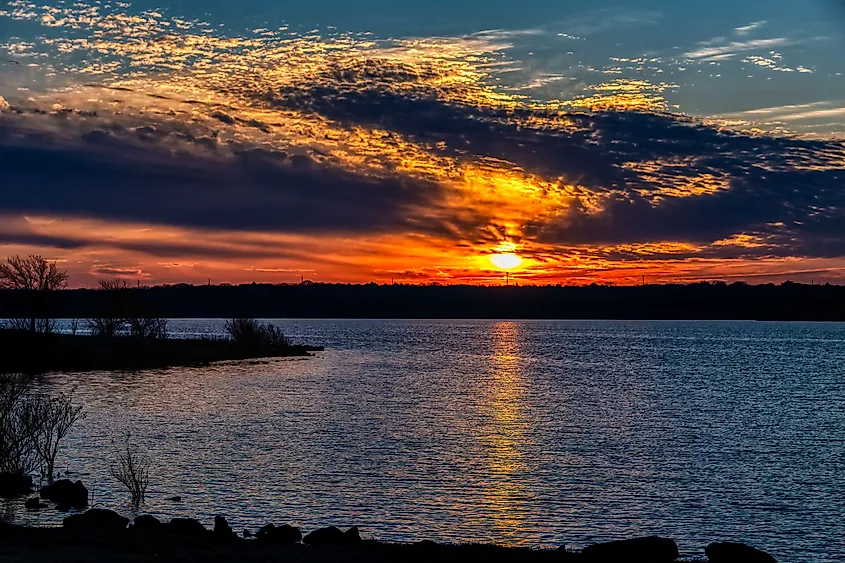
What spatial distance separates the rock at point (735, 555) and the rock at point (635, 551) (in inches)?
42.3

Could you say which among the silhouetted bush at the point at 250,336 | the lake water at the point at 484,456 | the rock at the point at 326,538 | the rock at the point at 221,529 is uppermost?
the silhouetted bush at the point at 250,336

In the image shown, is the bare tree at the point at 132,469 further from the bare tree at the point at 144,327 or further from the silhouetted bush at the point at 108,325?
the silhouetted bush at the point at 108,325

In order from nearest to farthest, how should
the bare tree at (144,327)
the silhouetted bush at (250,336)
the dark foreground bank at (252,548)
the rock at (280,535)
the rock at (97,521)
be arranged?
the dark foreground bank at (252,548) < the rock at (280,535) < the rock at (97,521) < the bare tree at (144,327) < the silhouetted bush at (250,336)

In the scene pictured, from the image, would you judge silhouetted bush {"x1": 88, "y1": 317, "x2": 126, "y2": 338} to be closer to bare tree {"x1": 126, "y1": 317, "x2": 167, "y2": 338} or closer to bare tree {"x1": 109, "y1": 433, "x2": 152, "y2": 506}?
bare tree {"x1": 126, "y1": 317, "x2": 167, "y2": 338}

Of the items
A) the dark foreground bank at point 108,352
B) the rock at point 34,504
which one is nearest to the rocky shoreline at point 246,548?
the rock at point 34,504

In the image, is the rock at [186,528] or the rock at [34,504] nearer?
the rock at [186,528]

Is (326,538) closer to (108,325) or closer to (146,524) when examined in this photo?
(146,524)

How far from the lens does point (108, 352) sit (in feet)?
357

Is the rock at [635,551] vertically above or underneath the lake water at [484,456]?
above

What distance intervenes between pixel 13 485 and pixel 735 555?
999 inches

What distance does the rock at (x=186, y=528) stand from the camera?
79.7ft

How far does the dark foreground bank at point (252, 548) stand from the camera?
20.9m

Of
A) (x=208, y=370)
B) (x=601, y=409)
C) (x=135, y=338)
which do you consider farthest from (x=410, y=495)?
(x=135, y=338)

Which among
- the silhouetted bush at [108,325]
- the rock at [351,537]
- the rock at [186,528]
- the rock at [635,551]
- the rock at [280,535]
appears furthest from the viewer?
the silhouetted bush at [108,325]
